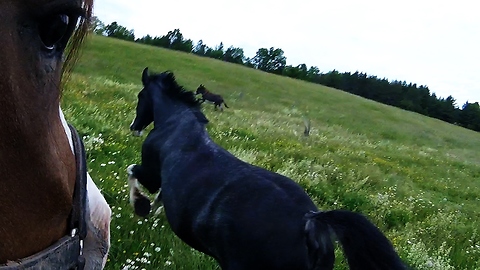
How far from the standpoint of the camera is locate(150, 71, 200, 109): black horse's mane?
5.66 meters

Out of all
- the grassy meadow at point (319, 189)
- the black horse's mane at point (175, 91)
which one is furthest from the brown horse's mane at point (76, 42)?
the black horse's mane at point (175, 91)

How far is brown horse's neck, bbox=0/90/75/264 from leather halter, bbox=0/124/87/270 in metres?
0.02

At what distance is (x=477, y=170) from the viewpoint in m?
16.9

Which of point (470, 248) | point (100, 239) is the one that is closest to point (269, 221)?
point (100, 239)

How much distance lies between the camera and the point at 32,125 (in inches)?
45.2

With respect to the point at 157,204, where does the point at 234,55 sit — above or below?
below

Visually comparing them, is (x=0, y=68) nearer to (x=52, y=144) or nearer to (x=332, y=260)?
(x=52, y=144)

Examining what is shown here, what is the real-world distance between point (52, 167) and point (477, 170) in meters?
17.7

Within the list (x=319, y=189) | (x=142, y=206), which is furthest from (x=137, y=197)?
(x=319, y=189)

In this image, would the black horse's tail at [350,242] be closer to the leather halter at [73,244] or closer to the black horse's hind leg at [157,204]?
the leather halter at [73,244]

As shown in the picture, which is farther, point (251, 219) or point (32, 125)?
point (251, 219)

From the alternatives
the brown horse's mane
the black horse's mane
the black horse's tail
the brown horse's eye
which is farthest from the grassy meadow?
the black horse's tail

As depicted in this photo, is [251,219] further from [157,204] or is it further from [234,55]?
[234,55]

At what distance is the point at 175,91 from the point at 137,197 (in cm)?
139
